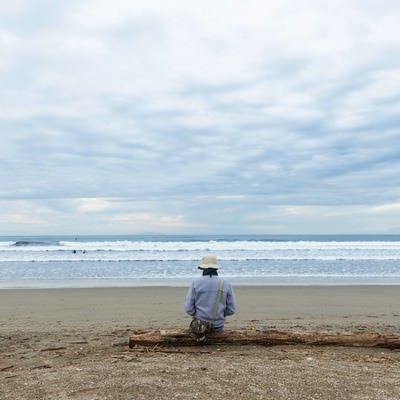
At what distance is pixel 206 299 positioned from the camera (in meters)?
6.60

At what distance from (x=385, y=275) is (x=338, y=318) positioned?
1179 cm

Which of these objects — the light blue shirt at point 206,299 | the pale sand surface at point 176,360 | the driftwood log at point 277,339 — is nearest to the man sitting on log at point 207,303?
the light blue shirt at point 206,299

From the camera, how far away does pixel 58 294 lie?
45.4ft

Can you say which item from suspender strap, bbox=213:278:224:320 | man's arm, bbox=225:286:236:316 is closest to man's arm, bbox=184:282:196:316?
suspender strap, bbox=213:278:224:320

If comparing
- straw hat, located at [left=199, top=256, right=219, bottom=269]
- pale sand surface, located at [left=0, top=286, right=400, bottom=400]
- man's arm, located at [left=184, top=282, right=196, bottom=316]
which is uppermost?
straw hat, located at [left=199, top=256, right=219, bottom=269]

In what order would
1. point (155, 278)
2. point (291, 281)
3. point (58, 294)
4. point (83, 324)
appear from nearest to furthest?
point (83, 324) < point (58, 294) < point (291, 281) < point (155, 278)

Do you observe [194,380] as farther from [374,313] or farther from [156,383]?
[374,313]

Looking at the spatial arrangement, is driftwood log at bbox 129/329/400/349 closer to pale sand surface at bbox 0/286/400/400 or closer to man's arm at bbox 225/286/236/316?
pale sand surface at bbox 0/286/400/400

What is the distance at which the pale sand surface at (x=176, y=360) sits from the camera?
4559 mm

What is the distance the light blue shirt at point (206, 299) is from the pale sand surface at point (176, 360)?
451mm

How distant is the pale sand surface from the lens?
15.0 feet

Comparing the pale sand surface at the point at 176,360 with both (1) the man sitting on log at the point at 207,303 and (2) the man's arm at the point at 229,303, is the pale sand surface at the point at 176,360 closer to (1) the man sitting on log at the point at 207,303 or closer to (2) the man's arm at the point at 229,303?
(1) the man sitting on log at the point at 207,303

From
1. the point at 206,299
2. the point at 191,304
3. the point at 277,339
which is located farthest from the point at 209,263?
the point at 277,339

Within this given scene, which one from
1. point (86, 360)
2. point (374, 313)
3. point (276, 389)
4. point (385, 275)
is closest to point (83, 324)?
point (86, 360)
